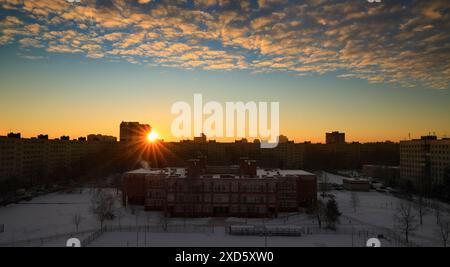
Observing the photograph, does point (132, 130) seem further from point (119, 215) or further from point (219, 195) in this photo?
point (219, 195)

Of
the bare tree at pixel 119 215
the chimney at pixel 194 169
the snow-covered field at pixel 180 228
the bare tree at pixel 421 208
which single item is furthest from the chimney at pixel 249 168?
the bare tree at pixel 421 208

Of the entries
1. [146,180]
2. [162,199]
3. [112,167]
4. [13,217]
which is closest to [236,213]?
[162,199]

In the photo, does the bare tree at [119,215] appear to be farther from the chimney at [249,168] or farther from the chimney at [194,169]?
the chimney at [249,168]

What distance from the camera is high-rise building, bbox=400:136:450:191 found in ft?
80.6

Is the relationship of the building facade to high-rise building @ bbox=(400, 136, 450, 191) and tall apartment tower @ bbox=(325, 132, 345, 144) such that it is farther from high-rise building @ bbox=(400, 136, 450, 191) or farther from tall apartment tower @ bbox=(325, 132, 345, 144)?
tall apartment tower @ bbox=(325, 132, 345, 144)

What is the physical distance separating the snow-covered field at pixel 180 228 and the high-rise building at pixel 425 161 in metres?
7.75

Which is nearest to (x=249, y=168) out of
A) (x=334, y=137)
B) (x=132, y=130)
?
(x=132, y=130)

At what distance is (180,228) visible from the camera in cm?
1398

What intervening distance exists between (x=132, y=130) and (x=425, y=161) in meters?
46.1

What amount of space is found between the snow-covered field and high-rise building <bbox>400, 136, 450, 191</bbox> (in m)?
7.75

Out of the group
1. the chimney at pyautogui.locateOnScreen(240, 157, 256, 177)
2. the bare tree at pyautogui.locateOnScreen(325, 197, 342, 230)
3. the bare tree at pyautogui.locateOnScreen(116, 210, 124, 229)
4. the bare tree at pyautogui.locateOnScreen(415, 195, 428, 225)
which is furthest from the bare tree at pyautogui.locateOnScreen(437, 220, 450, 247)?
the bare tree at pyautogui.locateOnScreen(116, 210, 124, 229)

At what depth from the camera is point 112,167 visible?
37.8 metres

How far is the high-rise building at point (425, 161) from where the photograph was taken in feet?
80.6
